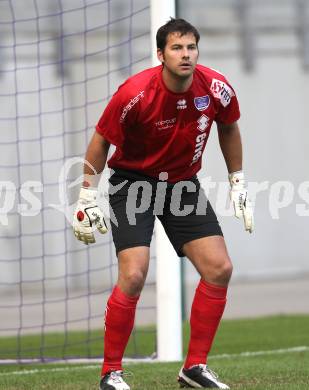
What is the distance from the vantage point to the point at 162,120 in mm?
5270

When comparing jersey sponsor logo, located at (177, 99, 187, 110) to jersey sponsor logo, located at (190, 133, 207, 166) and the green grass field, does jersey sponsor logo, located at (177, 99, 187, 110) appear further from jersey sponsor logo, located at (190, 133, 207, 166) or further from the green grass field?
the green grass field

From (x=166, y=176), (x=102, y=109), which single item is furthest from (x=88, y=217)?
(x=102, y=109)

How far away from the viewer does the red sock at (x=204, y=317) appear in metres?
5.50

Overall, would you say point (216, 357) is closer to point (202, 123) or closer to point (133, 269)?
point (133, 269)

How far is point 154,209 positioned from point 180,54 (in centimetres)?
82

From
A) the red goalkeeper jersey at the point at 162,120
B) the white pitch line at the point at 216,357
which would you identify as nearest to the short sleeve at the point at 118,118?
the red goalkeeper jersey at the point at 162,120

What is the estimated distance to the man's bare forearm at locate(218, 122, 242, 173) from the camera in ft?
18.4

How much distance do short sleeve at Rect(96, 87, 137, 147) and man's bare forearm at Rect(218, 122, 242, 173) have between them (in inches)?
23.3

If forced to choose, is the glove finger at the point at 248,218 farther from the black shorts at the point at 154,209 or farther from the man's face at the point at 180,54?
the man's face at the point at 180,54

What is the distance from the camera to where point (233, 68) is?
1562cm

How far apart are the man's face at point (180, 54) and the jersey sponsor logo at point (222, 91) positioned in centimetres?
22

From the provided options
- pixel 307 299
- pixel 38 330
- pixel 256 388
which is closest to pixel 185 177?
pixel 256 388

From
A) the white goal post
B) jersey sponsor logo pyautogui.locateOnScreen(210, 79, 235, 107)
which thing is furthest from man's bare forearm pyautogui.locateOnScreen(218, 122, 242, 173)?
the white goal post

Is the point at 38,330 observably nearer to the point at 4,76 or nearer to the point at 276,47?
the point at 4,76
